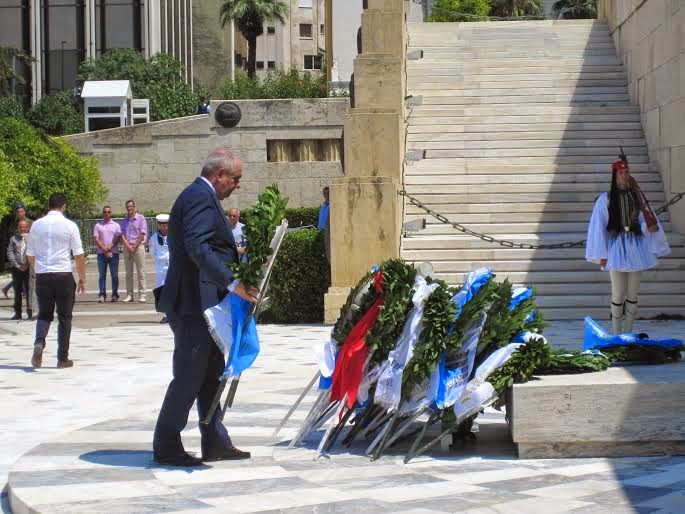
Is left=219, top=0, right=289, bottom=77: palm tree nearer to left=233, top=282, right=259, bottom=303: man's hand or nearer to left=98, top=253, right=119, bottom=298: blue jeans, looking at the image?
left=98, top=253, right=119, bottom=298: blue jeans

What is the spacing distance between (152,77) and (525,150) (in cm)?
4530

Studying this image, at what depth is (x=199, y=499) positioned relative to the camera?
6.23 meters

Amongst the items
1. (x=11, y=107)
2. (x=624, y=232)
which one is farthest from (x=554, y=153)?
(x=11, y=107)

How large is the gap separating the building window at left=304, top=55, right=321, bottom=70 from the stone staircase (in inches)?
2834

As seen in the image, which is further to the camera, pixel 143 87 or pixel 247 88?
pixel 143 87

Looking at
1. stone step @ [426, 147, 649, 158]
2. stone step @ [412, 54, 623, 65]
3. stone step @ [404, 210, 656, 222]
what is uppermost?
stone step @ [412, 54, 623, 65]

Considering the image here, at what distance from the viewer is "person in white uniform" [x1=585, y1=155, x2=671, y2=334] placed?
493 inches

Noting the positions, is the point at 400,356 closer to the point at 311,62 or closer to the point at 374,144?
the point at 374,144

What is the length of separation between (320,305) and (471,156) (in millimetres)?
4601

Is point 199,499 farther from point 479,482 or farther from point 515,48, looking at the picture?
point 515,48

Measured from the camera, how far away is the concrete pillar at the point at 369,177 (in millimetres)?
16281

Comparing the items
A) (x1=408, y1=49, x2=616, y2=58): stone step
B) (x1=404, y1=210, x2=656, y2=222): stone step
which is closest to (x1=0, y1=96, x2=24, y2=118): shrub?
(x1=408, y1=49, x2=616, y2=58): stone step

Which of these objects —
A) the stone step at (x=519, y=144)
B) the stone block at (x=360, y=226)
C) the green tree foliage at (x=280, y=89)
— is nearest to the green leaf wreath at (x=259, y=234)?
the stone block at (x=360, y=226)

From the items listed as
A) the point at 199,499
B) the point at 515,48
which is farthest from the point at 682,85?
the point at 199,499
